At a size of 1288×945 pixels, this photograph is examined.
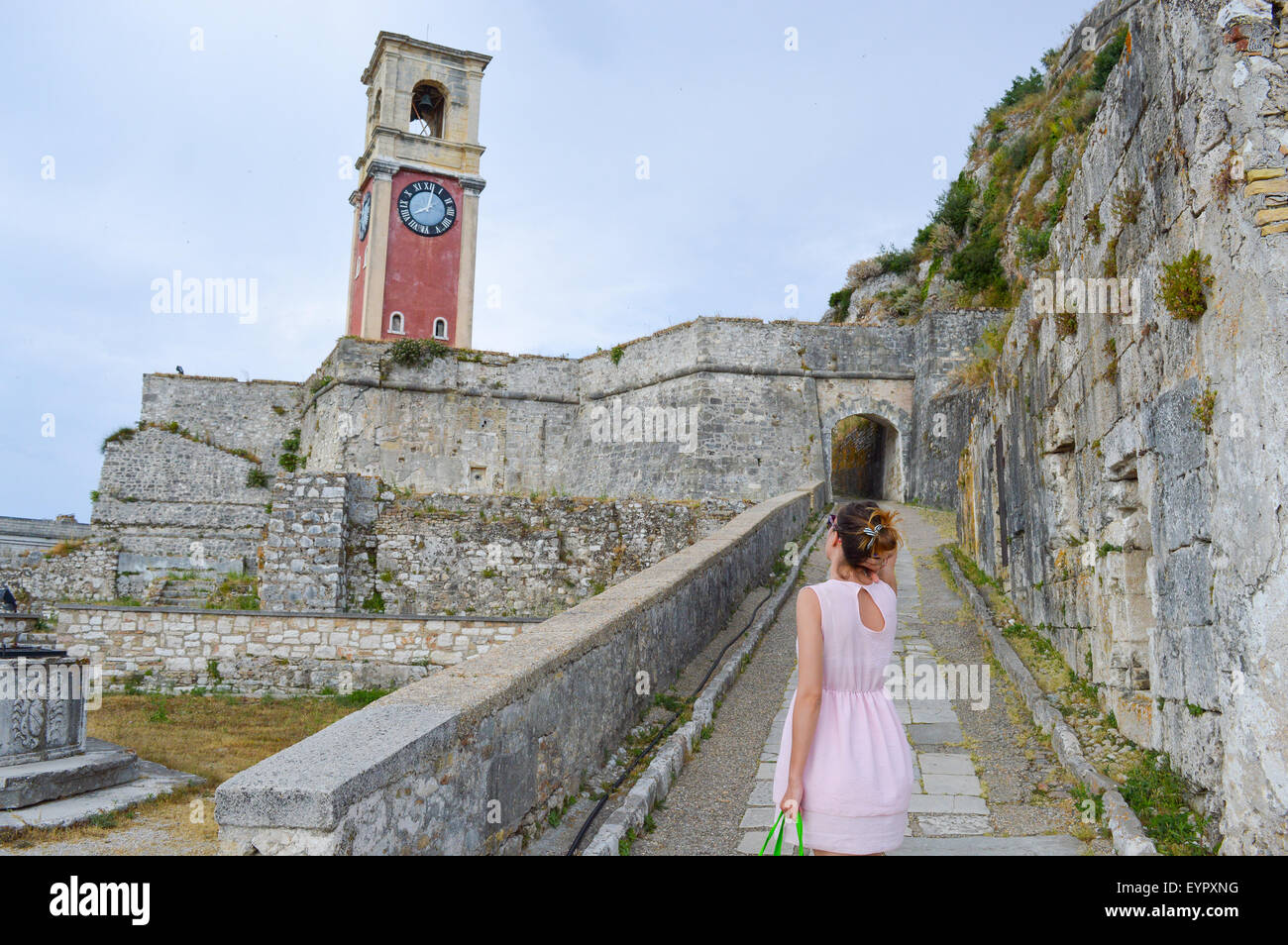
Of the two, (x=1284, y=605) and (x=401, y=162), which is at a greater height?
(x=401, y=162)

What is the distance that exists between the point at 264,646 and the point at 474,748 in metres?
9.78

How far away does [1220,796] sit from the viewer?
12.2 feet

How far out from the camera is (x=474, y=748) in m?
3.57

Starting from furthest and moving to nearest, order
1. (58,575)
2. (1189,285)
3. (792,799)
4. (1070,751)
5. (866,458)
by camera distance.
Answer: (866,458) → (58,575) → (1070,751) → (1189,285) → (792,799)

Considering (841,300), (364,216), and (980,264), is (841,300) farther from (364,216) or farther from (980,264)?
(364,216)

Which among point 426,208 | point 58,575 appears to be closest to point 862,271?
point 426,208

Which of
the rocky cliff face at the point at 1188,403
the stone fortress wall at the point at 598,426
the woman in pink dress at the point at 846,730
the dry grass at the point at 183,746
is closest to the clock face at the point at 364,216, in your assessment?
the stone fortress wall at the point at 598,426

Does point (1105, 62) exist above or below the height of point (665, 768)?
above

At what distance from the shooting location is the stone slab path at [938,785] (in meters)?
4.32

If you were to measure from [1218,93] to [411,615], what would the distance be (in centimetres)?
1057

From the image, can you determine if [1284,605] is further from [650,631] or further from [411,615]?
[411,615]

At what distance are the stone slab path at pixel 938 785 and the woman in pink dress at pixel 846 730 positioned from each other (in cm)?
38
